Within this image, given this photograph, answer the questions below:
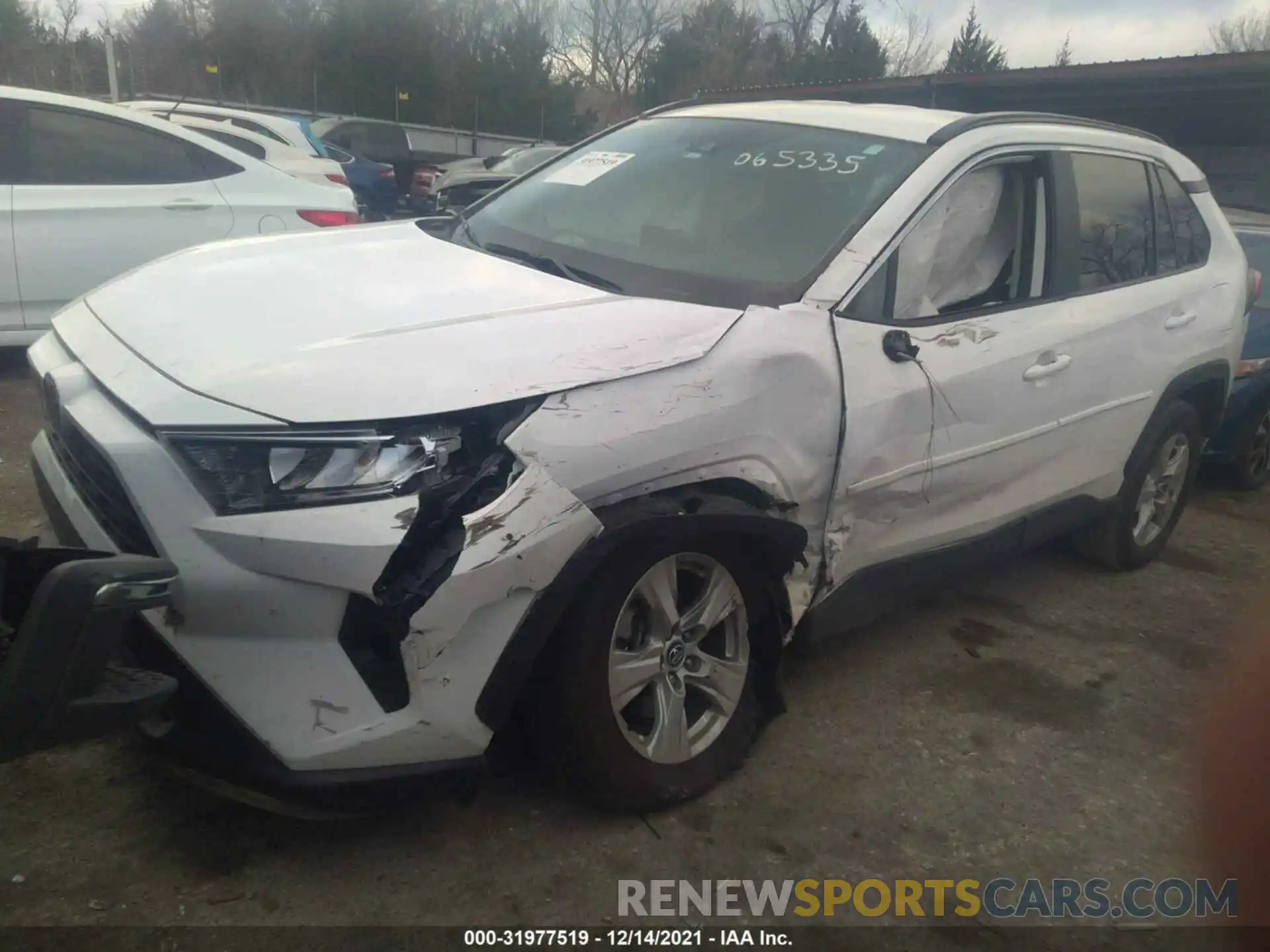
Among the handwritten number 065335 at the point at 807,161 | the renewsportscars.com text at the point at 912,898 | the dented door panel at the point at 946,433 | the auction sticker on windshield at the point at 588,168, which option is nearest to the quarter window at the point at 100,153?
the auction sticker on windshield at the point at 588,168

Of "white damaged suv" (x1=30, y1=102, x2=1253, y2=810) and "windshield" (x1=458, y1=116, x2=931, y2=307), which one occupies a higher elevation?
"windshield" (x1=458, y1=116, x2=931, y2=307)

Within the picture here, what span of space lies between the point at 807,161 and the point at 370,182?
537 inches

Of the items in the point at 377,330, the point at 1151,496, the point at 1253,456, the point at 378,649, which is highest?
the point at 377,330

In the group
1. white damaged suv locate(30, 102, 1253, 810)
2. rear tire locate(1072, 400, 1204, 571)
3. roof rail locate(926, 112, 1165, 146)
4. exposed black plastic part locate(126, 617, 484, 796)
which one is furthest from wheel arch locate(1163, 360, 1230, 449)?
exposed black plastic part locate(126, 617, 484, 796)

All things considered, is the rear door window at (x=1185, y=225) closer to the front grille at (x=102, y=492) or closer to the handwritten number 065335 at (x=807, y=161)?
the handwritten number 065335 at (x=807, y=161)

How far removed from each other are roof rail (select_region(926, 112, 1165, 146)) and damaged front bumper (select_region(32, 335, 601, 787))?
1.95 m

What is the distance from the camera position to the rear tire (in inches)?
176

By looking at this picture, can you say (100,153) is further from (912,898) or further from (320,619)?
(912,898)

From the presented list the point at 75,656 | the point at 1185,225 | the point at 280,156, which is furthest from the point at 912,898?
the point at 280,156

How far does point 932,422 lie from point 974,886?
1287 mm

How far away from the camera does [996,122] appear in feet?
12.0

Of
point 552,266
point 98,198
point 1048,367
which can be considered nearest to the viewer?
point 552,266

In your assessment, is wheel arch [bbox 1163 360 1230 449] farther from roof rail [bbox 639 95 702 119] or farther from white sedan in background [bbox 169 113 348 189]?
white sedan in background [bbox 169 113 348 189]

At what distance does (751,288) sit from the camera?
2994mm
